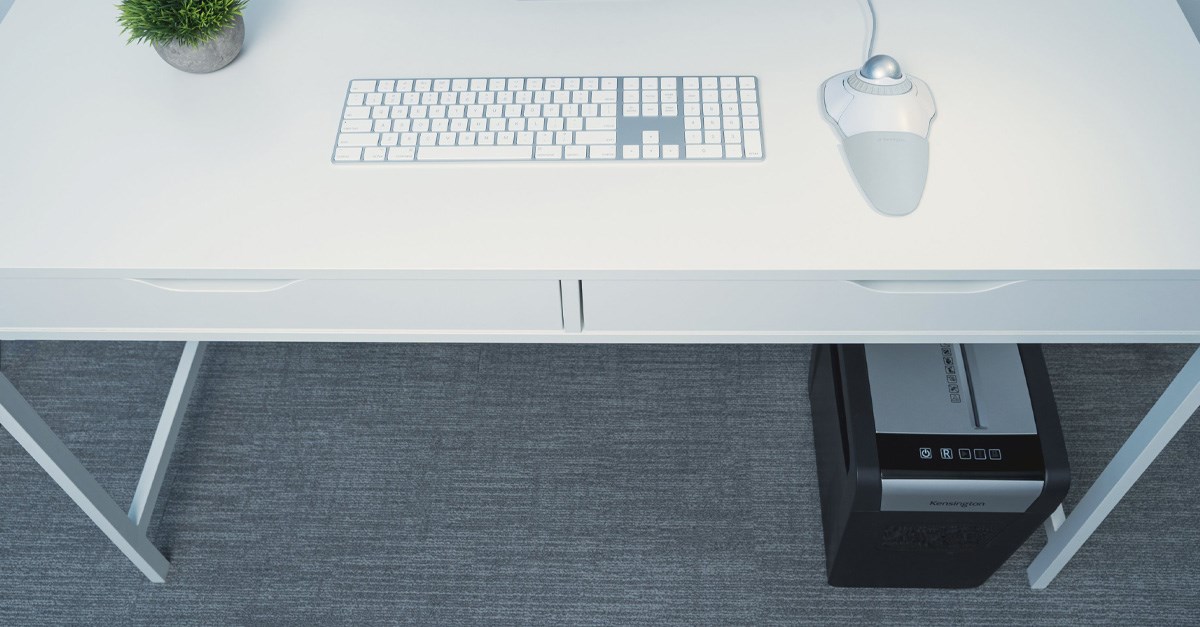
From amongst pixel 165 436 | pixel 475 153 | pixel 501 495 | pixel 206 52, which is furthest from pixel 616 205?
Answer: pixel 165 436

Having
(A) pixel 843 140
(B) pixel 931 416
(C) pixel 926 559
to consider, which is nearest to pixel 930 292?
(A) pixel 843 140

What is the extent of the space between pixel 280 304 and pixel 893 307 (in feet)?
2.23

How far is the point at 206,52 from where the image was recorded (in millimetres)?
1106

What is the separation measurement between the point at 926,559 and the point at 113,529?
4.06ft

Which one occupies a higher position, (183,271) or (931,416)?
(183,271)

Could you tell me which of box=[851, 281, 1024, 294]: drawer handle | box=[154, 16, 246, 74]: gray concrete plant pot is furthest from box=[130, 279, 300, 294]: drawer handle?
box=[851, 281, 1024, 294]: drawer handle

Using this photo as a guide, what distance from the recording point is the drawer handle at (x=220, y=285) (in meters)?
0.98

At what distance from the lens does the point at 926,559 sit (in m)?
1.37

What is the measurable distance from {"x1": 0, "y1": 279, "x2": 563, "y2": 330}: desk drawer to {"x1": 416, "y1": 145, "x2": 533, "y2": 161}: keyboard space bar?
0.15m

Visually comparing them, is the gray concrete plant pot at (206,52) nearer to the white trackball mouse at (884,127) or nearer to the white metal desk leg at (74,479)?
the white metal desk leg at (74,479)

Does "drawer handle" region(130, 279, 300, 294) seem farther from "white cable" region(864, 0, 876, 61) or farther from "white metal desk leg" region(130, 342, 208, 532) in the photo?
"white cable" region(864, 0, 876, 61)

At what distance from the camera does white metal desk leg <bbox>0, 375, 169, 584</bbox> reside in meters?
1.18

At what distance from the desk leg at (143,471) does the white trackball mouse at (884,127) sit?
107cm

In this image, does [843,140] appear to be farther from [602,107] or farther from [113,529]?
[113,529]
